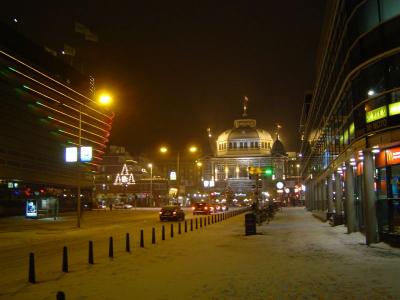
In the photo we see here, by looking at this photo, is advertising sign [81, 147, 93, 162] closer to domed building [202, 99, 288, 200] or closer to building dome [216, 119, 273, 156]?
domed building [202, 99, 288, 200]

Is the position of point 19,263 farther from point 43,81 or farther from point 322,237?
point 43,81

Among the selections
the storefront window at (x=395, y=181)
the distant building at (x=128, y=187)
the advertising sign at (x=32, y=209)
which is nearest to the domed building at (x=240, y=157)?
the distant building at (x=128, y=187)

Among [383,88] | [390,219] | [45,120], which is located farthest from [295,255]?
[45,120]

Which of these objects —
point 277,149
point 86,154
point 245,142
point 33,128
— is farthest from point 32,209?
point 277,149

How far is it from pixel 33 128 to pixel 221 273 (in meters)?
64.9

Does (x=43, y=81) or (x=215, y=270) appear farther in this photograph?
(x=43, y=81)

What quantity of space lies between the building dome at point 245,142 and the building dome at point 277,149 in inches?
67.0

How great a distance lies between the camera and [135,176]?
12525 centimetres

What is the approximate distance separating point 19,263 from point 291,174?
15307cm

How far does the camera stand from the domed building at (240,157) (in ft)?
538

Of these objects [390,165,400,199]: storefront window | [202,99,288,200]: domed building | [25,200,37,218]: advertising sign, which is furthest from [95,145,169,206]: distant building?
[390,165,400,199]: storefront window

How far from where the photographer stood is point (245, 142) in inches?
6836

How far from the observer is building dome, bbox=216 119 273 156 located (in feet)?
563

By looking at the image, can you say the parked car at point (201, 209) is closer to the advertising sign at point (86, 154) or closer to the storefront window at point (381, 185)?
the advertising sign at point (86, 154)
